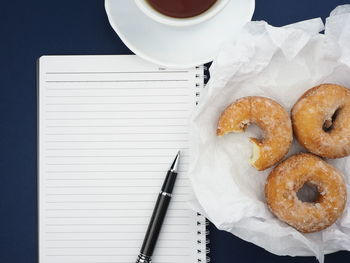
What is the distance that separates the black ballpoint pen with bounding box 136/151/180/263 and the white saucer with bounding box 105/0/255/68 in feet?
0.69

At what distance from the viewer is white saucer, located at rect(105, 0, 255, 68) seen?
0.80 m

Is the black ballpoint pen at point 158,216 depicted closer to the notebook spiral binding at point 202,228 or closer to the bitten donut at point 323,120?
the notebook spiral binding at point 202,228

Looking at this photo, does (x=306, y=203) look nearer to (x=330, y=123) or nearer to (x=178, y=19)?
(x=330, y=123)

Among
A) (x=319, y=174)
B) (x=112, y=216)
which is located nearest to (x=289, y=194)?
(x=319, y=174)

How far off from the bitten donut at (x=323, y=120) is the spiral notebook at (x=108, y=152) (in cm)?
21

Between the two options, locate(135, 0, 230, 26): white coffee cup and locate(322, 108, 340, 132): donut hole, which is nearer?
locate(135, 0, 230, 26): white coffee cup

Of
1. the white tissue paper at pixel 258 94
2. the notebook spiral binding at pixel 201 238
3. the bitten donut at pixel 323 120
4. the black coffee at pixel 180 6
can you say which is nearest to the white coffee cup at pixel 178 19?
the black coffee at pixel 180 6

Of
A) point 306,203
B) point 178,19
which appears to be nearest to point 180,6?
point 178,19

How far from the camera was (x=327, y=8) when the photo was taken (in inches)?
34.6

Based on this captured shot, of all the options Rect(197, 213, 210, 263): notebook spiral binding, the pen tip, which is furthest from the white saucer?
Rect(197, 213, 210, 263): notebook spiral binding

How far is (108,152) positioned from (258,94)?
32cm

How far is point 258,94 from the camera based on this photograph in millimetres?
865

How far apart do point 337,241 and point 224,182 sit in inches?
9.2

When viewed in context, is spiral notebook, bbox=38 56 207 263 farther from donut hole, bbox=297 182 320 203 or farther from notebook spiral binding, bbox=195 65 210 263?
donut hole, bbox=297 182 320 203
